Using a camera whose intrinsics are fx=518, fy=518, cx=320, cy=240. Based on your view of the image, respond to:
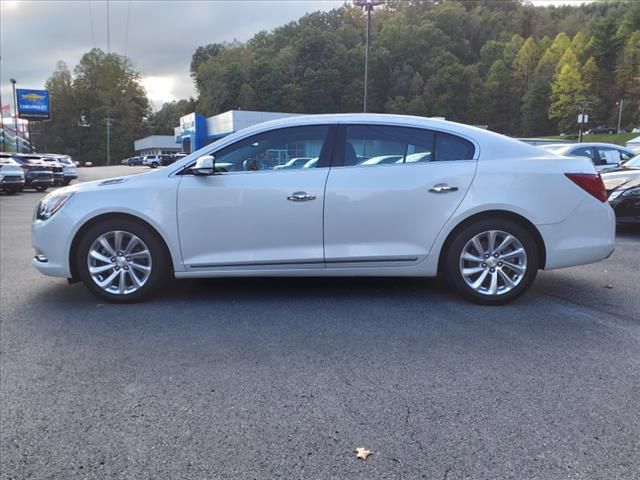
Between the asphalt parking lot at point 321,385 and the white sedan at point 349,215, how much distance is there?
14.4 inches

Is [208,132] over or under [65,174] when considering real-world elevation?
over

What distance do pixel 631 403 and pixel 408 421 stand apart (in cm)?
124

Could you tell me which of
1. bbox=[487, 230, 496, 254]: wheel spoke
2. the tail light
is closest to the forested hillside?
the tail light

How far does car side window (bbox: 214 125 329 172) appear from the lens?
4.68m

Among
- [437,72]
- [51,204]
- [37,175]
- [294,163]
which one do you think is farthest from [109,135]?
[294,163]

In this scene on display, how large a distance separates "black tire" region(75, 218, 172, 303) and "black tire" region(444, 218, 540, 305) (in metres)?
2.57

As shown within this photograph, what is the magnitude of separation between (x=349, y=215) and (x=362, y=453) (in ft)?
8.01

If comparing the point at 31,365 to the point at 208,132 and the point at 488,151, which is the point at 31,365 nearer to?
the point at 488,151

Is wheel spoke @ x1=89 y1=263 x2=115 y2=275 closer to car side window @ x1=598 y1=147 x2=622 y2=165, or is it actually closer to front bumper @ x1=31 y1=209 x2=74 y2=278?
front bumper @ x1=31 y1=209 x2=74 y2=278

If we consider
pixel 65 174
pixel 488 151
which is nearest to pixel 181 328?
pixel 488 151

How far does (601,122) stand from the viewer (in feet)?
293

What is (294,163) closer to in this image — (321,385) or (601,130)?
(321,385)

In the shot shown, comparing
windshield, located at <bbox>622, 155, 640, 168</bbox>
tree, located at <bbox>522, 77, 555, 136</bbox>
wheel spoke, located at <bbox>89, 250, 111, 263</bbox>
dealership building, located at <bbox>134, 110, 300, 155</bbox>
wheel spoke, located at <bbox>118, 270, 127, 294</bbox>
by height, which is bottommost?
wheel spoke, located at <bbox>118, 270, 127, 294</bbox>

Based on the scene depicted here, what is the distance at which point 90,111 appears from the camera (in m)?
113
